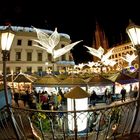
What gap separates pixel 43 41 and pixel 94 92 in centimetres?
725

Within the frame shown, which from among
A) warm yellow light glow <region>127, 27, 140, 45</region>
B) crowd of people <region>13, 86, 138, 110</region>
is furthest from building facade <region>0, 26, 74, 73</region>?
warm yellow light glow <region>127, 27, 140, 45</region>

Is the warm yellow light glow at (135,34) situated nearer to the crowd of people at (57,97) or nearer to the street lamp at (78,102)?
the street lamp at (78,102)

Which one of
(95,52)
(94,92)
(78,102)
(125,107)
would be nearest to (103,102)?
(94,92)

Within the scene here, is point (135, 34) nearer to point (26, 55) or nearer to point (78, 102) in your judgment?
point (78, 102)

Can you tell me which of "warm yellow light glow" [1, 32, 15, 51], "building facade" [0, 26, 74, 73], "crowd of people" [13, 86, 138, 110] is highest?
"building facade" [0, 26, 74, 73]

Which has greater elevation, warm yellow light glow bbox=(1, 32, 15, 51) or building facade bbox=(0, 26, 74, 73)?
building facade bbox=(0, 26, 74, 73)

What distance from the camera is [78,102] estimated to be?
10.9 meters

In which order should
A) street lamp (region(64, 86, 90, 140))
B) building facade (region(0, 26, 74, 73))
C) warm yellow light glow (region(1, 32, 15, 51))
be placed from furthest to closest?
1. building facade (region(0, 26, 74, 73))
2. street lamp (region(64, 86, 90, 140))
3. warm yellow light glow (region(1, 32, 15, 51))

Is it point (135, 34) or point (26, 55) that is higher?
point (26, 55)

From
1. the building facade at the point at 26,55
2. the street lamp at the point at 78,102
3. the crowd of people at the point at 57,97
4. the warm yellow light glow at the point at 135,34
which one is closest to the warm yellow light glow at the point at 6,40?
the street lamp at the point at 78,102

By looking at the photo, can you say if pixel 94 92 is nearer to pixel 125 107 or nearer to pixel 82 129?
pixel 82 129

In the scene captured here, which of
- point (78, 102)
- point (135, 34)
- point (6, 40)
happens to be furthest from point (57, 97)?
point (135, 34)

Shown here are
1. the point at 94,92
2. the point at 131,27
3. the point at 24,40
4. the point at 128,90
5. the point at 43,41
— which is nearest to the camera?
the point at 131,27

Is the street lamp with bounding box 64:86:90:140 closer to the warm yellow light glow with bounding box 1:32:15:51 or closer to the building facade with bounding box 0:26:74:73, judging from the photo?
the warm yellow light glow with bounding box 1:32:15:51
